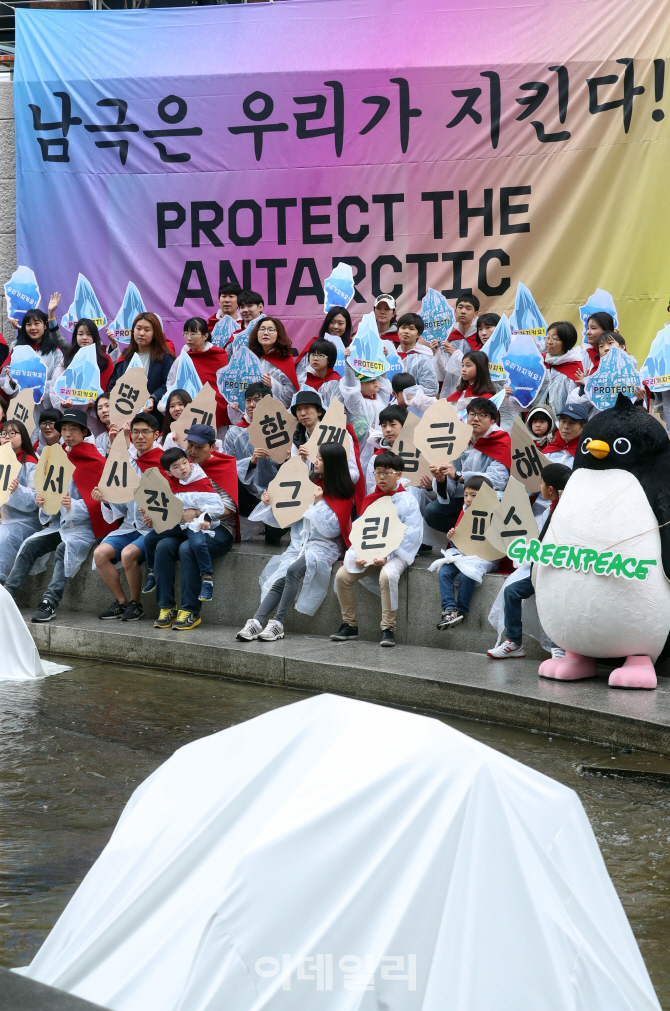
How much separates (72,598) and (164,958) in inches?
293

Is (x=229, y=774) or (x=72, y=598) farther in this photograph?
(x=72, y=598)

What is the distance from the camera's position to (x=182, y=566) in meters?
8.28

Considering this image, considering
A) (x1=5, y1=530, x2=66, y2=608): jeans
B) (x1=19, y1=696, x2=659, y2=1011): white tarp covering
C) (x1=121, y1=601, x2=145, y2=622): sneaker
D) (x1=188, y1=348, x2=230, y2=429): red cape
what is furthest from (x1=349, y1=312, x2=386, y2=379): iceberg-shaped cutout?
(x1=19, y1=696, x2=659, y2=1011): white tarp covering

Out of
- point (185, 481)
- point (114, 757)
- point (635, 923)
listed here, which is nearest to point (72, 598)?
point (185, 481)

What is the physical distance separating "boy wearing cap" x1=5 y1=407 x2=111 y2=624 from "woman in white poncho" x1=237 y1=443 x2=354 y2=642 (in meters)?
1.71

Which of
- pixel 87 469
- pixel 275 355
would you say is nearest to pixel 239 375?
pixel 275 355

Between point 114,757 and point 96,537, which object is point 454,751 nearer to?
point 114,757

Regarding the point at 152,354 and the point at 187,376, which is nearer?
the point at 187,376

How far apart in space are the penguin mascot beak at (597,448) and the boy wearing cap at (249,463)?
3160 mm

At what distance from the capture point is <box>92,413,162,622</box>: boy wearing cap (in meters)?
8.62

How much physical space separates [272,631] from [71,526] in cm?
220

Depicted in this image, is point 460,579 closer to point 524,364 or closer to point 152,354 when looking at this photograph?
point 524,364

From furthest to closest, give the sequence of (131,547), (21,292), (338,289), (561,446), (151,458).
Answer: (21,292) < (338,289) < (151,458) < (131,547) < (561,446)

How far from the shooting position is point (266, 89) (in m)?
11.1
